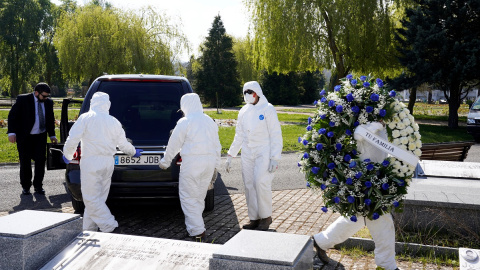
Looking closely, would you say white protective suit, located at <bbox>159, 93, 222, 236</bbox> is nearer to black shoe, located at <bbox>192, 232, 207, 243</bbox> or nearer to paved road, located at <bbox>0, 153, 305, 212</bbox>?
black shoe, located at <bbox>192, 232, 207, 243</bbox>

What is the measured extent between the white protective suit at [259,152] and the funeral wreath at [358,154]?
5.06 ft

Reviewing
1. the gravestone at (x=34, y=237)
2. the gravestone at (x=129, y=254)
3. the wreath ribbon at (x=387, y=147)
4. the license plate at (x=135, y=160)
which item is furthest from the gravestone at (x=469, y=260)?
the license plate at (x=135, y=160)

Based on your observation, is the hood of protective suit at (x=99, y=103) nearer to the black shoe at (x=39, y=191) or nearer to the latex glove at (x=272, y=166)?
the latex glove at (x=272, y=166)

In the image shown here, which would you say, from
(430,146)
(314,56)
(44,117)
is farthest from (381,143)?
(314,56)

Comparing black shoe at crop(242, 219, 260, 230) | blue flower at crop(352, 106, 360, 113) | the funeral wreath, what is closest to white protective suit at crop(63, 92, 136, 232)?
black shoe at crop(242, 219, 260, 230)

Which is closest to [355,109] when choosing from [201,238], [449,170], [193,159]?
[193,159]

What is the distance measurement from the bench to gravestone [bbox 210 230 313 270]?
6.16 metres

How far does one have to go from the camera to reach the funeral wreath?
13.5ft

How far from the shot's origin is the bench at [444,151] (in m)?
8.84

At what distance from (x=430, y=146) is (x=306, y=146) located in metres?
5.22

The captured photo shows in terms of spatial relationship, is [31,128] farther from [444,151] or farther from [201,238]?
[444,151]

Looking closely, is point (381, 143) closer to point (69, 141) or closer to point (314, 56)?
point (69, 141)

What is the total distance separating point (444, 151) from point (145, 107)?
236 inches

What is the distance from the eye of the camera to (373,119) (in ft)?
13.9
